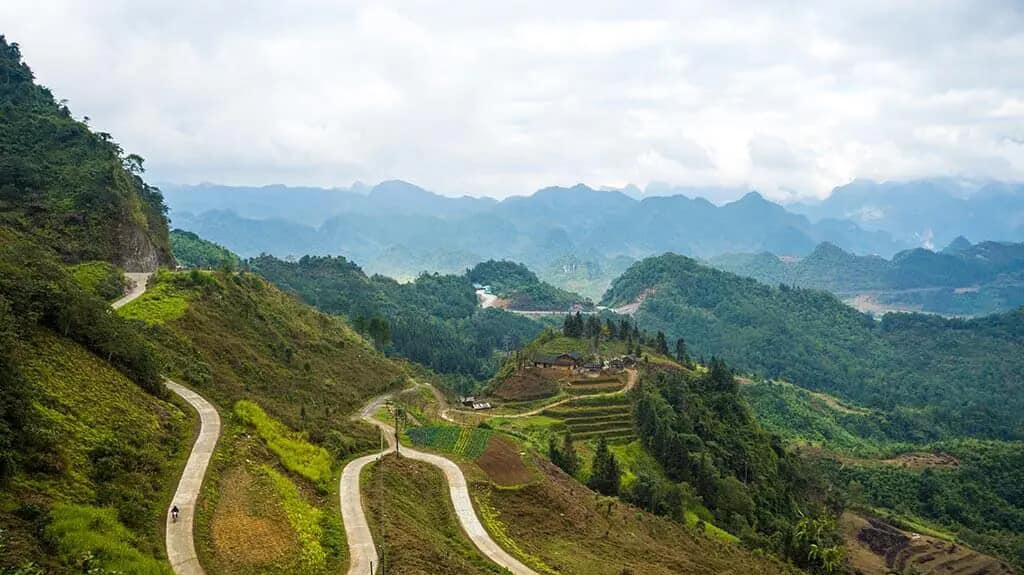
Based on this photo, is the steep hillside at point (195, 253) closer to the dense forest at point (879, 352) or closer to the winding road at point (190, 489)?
the winding road at point (190, 489)

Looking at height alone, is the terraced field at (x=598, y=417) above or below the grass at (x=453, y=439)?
below

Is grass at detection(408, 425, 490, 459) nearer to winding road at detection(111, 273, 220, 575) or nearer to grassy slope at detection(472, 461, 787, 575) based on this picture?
grassy slope at detection(472, 461, 787, 575)

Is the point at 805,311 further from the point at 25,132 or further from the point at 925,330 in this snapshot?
the point at 25,132

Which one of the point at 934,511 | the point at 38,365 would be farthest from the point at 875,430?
the point at 38,365

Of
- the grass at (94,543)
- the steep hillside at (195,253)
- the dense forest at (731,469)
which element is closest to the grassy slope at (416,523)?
the grass at (94,543)

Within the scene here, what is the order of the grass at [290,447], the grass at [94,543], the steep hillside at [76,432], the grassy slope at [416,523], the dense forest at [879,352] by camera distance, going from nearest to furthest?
the grass at [94,543]
the steep hillside at [76,432]
the grassy slope at [416,523]
the grass at [290,447]
the dense forest at [879,352]

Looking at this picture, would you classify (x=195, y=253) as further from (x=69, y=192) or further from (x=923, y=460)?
(x=923, y=460)
